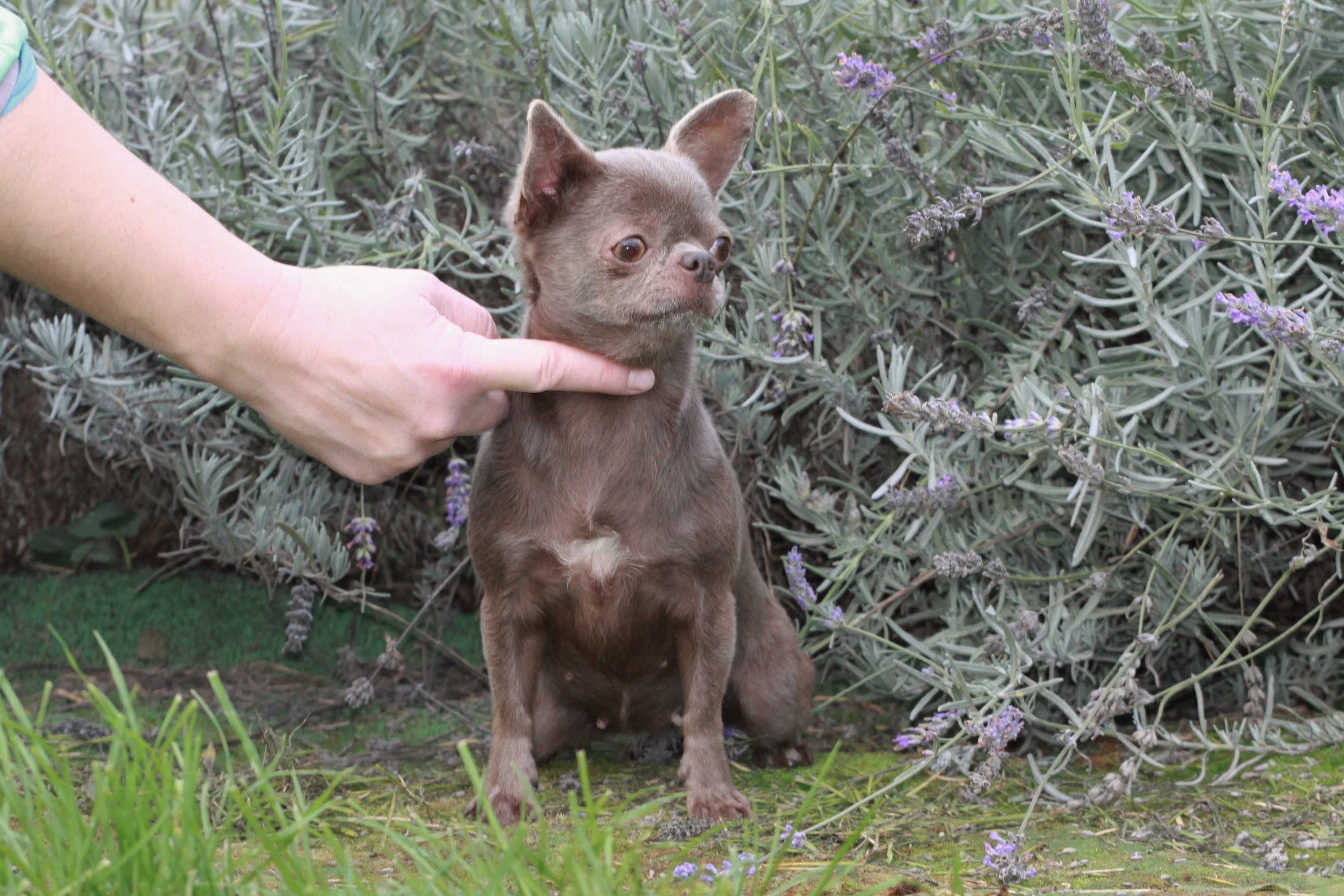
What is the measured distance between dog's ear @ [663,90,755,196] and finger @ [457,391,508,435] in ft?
2.06

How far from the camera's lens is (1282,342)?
2.47 meters

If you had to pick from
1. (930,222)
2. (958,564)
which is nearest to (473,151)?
(930,222)

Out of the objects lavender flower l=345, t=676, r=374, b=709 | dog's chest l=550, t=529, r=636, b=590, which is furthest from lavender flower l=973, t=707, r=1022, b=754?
lavender flower l=345, t=676, r=374, b=709

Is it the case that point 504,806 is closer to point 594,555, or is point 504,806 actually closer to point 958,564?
point 594,555

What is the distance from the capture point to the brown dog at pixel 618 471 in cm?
245

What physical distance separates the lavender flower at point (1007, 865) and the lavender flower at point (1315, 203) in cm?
116

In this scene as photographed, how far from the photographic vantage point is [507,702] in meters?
2.69

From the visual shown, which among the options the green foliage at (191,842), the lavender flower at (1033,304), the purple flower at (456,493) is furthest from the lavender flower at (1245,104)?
the purple flower at (456,493)

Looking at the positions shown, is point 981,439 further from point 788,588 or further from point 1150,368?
point 788,588

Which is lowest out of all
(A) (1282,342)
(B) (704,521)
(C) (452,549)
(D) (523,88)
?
(C) (452,549)

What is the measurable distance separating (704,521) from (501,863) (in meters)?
1.18

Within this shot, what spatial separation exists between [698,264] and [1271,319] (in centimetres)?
101

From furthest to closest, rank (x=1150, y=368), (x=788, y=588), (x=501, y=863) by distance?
(x=788, y=588)
(x=1150, y=368)
(x=501, y=863)

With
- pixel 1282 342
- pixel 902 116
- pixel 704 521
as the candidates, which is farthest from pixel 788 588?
pixel 1282 342
